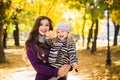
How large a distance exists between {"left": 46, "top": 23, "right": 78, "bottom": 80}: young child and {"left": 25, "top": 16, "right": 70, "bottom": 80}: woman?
7 centimetres

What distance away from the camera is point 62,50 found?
13.9ft

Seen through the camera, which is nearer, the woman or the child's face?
the woman

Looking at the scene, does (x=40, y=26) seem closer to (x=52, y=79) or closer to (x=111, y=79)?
(x=52, y=79)

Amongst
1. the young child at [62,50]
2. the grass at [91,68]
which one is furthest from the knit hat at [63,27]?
the grass at [91,68]

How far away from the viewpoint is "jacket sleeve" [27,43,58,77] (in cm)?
415

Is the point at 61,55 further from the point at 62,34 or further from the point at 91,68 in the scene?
the point at 91,68

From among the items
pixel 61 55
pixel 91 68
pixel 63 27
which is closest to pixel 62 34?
pixel 63 27

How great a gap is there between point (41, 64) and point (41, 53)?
0.13m

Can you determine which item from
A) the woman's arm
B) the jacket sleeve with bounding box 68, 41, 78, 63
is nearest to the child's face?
the jacket sleeve with bounding box 68, 41, 78, 63

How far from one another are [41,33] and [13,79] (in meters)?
13.3

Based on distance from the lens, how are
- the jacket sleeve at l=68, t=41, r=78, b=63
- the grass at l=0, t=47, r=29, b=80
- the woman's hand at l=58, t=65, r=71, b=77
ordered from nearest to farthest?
the woman's hand at l=58, t=65, r=71, b=77, the jacket sleeve at l=68, t=41, r=78, b=63, the grass at l=0, t=47, r=29, b=80

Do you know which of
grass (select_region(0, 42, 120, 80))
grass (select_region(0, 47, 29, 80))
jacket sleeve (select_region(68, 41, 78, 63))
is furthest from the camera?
grass (select_region(0, 47, 29, 80))

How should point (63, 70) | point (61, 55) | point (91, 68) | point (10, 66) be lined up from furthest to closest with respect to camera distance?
point (10, 66), point (91, 68), point (61, 55), point (63, 70)

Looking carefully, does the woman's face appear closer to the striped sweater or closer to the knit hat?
the knit hat
